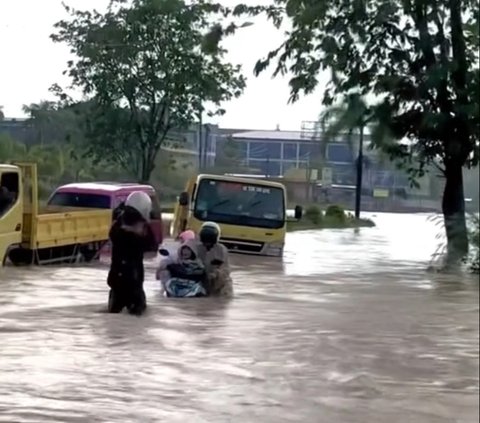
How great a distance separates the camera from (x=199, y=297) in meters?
11.7

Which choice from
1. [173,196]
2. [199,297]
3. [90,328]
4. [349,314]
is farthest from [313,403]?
[173,196]

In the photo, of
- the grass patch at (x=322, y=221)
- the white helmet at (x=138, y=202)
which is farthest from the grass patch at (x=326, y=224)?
the white helmet at (x=138, y=202)

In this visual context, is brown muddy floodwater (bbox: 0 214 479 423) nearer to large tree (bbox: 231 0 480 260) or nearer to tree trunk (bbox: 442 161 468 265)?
tree trunk (bbox: 442 161 468 265)

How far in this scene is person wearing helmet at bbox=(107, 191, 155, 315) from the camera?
10.1m

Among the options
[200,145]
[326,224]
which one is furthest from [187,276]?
[200,145]

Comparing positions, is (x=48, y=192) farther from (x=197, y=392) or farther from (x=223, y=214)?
(x=197, y=392)

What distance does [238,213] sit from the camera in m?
17.8

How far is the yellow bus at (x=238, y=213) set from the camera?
1727 cm

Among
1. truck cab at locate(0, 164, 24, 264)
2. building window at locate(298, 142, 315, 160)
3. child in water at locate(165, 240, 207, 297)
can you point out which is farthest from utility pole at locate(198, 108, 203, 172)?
building window at locate(298, 142, 315, 160)

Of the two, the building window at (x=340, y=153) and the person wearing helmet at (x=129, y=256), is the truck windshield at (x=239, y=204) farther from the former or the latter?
the building window at (x=340, y=153)

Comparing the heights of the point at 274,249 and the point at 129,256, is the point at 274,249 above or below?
below

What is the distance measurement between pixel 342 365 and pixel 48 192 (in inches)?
518

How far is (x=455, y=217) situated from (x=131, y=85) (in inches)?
585

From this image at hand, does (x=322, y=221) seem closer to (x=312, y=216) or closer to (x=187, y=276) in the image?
(x=312, y=216)
